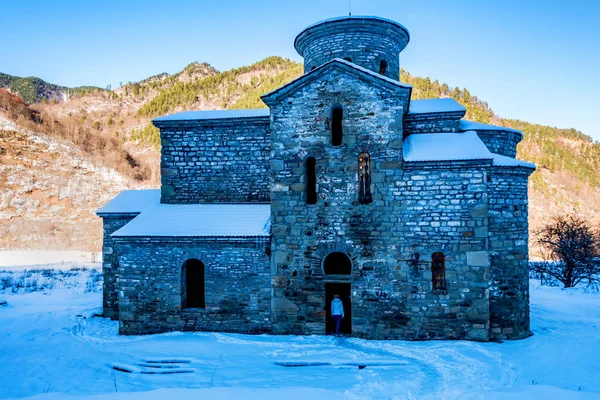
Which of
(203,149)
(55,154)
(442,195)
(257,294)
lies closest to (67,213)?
(55,154)

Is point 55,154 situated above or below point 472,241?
above

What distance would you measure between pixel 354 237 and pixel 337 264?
1.10 meters

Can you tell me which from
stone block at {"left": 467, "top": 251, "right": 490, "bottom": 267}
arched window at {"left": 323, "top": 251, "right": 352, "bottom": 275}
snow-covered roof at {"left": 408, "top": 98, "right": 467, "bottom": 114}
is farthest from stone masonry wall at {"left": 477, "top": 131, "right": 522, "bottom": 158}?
arched window at {"left": 323, "top": 251, "right": 352, "bottom": 275}

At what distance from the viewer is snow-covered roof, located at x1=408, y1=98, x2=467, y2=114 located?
408 inches

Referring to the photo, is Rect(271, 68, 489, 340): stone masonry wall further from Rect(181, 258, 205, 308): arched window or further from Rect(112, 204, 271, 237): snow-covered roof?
Rect(181, 258, 205, 308): arched window

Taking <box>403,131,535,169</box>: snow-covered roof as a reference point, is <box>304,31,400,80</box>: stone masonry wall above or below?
above

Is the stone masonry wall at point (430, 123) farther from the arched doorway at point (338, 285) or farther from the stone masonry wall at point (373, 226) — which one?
the arched doorway at point (338, 285)

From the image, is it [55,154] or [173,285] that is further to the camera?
[55,154]

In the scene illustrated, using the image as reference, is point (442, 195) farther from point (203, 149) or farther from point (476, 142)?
point (203, 149)

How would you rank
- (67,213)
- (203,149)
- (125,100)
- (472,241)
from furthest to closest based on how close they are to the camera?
1. (125,100)
2. (67,213)
3. (203,149)
4. (472,241)

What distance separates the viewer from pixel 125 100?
62094mm

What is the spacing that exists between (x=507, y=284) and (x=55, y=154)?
1527 inches

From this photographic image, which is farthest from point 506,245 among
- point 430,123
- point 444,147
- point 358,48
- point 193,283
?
point 193,283

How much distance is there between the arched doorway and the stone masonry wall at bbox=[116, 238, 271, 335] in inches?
54.9
